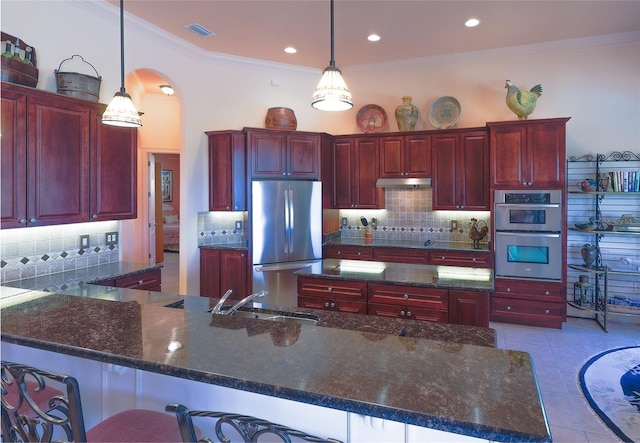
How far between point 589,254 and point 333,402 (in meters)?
4.74

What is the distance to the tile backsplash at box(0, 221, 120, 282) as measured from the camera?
2979 mm

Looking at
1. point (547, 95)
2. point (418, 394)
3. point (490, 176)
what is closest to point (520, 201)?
point (490, 176)

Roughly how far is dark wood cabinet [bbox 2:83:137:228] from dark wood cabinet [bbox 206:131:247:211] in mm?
1397

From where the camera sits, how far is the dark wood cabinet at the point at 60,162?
273 centimetres

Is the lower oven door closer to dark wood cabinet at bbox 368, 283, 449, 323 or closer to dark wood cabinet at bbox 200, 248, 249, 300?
dark wood cabinet at bbox 368, 283, 449, 323

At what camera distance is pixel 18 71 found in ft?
9.15

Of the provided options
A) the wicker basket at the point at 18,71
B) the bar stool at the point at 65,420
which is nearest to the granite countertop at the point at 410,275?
the bar stool at the point at 65,420

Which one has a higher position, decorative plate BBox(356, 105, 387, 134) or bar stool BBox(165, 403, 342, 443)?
decorative plate BBox(356, 105, 387, 134)

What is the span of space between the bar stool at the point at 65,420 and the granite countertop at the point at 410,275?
5.78ft

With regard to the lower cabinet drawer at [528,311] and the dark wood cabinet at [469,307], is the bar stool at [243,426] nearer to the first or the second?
the dark wood cabinet at [469,307]

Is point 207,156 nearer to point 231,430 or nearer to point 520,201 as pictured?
point 520,201

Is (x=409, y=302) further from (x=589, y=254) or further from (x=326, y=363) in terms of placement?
(x=589, y=254)

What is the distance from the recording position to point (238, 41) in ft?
15.7

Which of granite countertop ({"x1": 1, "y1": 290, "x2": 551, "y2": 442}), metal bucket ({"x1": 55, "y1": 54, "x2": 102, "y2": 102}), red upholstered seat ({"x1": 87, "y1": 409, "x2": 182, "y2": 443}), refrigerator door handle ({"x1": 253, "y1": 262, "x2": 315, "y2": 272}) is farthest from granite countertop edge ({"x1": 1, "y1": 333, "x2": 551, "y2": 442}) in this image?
refrigerator door handle ({"x1": 253, "y1": 262, "x2": 315, "y2": 272})
